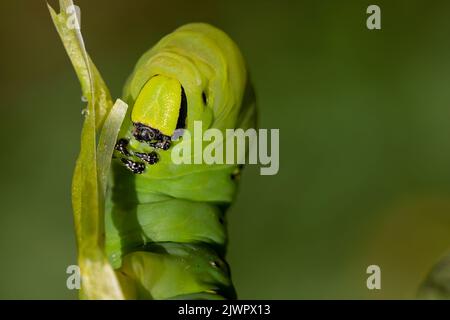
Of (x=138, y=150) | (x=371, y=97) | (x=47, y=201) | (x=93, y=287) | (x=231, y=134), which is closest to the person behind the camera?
(x=93, y=287)

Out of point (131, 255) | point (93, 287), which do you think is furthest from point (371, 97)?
point (93, 287)

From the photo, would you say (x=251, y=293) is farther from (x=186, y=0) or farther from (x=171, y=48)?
(x=171, y=48)

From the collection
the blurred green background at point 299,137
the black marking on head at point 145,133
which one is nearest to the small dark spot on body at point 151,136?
the black marking on head at point 145,133

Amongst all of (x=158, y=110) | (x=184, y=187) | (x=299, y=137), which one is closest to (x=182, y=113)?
(x=158, y=110)

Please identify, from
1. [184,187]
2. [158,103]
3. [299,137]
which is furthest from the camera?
[299,137]

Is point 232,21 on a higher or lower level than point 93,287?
higher

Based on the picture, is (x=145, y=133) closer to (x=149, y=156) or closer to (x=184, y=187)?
(x=149, y=156)
